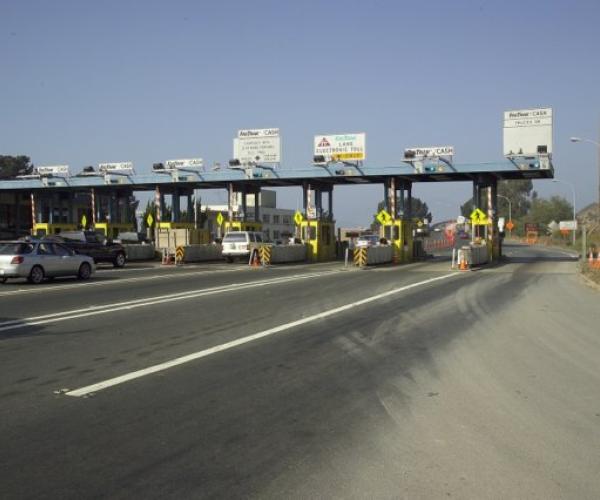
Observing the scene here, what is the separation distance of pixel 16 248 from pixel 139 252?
1930 centimetres

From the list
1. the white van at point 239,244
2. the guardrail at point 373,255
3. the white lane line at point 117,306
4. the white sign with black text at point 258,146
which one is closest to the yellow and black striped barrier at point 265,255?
the white van at point 239,244

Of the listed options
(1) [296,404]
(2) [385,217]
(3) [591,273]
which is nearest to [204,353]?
(1) [296,404]

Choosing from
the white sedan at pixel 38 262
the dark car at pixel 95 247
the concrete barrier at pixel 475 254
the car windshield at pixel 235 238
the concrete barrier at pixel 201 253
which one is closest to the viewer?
the white sedan at pixel 38 262

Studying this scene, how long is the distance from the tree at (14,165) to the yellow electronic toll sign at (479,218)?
2852 inches

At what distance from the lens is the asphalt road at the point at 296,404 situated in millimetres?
4656

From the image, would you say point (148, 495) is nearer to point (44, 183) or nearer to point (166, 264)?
point (166, 264)

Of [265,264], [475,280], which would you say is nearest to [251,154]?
[265,264]

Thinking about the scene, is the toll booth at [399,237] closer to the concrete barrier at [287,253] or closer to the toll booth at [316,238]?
the toll booth at [316,238]

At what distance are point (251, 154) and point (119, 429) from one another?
40.1 meters

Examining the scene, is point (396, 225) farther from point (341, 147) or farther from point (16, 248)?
point (16, 248)

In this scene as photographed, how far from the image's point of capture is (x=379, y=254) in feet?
123

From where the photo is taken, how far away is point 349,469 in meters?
4.84

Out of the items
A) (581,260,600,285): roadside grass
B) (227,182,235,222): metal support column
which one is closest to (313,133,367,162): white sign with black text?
(227,182,235,222): metal support column

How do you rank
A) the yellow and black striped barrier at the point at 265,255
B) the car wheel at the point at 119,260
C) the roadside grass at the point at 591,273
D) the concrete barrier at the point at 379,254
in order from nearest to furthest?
the roadside grass at the point at 591,273 → the car wheel at the point at 119,260 → the yellow and black striped barrier at the point at 265,255 → the concrete barrier at the point at 379,254
